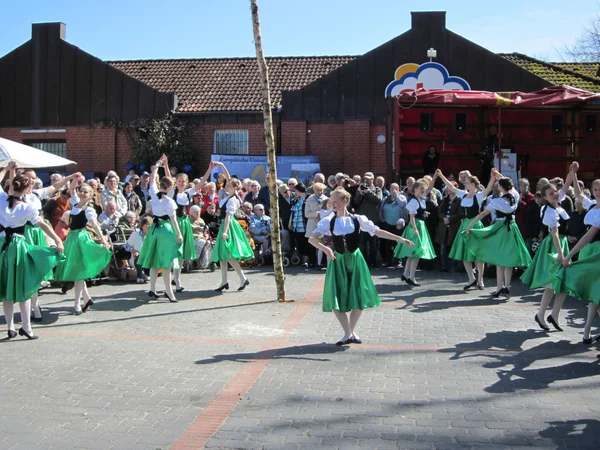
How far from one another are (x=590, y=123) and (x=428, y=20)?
8273 millimetres

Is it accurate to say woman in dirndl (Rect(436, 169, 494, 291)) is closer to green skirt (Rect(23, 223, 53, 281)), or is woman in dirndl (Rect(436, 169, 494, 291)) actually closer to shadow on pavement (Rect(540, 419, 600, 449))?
shadow on pavement (Rect(540, 419, 600, 449))

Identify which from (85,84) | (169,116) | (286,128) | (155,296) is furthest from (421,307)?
(85,84)

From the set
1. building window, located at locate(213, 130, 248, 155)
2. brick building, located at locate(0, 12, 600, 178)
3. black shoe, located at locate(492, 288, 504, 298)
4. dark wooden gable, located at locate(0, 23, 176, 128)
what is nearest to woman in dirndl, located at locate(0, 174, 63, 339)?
black shoe, located at locate(492, 288, 504, 298)

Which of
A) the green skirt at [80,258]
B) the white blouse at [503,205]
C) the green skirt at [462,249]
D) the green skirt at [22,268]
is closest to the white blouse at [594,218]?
the white blouse at [503,205]

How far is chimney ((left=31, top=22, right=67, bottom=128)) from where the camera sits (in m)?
25.9

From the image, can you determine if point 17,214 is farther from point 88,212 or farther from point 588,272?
point 588,272

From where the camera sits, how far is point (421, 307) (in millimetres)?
10273

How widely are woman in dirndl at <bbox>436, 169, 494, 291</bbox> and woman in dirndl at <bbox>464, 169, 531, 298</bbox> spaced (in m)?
0.52

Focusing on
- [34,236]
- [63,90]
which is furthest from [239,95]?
[34,236]

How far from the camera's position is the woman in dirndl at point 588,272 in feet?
24.6

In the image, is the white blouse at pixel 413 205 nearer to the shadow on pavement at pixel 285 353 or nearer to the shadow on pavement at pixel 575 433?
the shadow on pavement at pixel 285 353

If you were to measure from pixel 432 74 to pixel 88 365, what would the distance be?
18.8 meters

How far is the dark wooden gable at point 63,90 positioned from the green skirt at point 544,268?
1855 centimetres

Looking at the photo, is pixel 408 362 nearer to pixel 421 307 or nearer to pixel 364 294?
pixel 364 294
